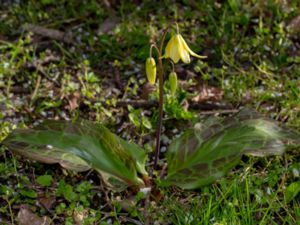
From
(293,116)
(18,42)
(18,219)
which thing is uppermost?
(18,42)

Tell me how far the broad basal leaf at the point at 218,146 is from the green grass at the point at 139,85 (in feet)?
0.35

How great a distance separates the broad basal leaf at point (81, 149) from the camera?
2965 mm

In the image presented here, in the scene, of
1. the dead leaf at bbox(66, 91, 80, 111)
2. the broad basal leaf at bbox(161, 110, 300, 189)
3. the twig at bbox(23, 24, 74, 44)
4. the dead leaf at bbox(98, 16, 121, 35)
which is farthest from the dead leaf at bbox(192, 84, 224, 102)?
the twig at bbox(23, 24, 74, 44)

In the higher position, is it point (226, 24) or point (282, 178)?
point (226, 24)

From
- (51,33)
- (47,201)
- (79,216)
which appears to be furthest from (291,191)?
(51,33)

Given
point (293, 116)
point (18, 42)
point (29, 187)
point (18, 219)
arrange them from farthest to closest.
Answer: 1. point (18, 42)
2. point (293, 116)
3. point (29, 187)
4. point (18, 219)

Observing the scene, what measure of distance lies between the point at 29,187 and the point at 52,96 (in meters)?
0.80

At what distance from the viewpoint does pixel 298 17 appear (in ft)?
13.9

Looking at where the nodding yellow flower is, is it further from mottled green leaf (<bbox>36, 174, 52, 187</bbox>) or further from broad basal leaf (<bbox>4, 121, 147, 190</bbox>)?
mottled green leaf (<bbox>36, 174, 52, 187</bbox>)

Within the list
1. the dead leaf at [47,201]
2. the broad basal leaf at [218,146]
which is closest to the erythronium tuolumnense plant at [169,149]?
the broad basal leaf at [218,146]

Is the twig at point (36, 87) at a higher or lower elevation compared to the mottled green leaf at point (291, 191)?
higher

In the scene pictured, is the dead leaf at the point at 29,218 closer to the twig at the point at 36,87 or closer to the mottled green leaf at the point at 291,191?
the twig at the point at 36,87

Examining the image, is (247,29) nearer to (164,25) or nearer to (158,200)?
(164,25)

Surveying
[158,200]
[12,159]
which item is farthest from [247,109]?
[12,159]
